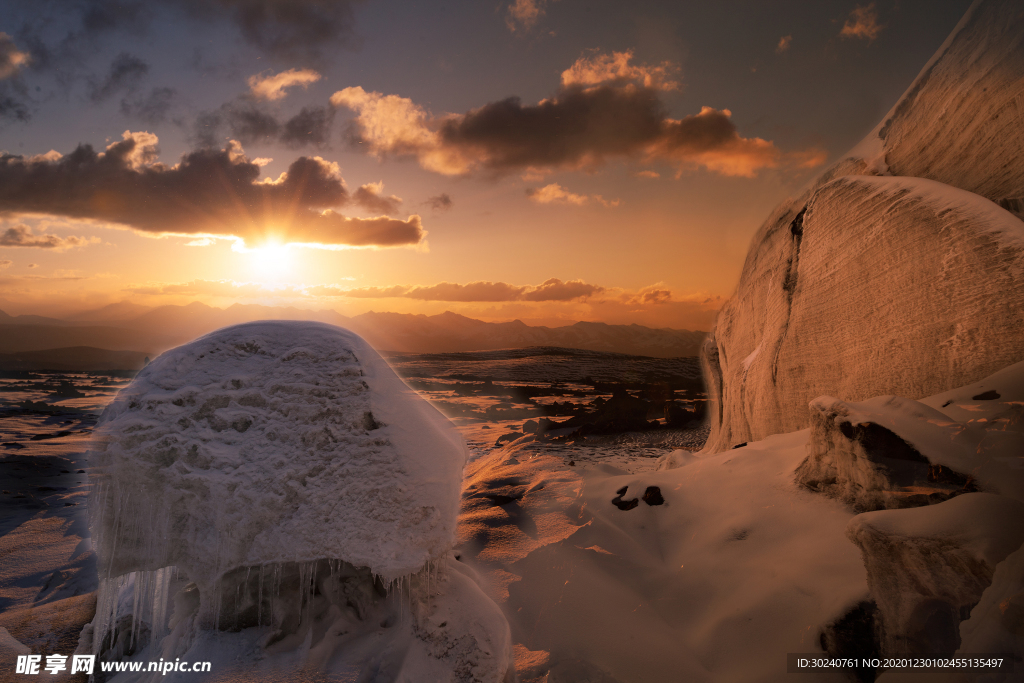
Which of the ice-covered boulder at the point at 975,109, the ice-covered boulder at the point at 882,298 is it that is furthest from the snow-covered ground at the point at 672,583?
the ice-covered boulder at the point at 975,109

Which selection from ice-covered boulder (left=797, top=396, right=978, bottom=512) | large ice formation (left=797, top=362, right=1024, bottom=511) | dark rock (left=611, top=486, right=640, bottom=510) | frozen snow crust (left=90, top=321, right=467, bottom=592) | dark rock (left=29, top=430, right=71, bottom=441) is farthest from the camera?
dark rock (left=29, top=430, right=71, bottom=441)

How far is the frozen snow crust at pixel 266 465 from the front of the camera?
243 cm

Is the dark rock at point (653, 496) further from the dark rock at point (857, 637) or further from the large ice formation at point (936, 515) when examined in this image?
the dark rock at point (857, 637)

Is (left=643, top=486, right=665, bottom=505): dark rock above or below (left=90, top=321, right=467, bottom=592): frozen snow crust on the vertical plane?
below

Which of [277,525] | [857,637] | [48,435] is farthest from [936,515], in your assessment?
[48,435]

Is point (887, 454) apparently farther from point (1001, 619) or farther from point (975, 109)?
point (975, 109)

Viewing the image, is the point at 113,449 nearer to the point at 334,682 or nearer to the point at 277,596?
the point at 277,596

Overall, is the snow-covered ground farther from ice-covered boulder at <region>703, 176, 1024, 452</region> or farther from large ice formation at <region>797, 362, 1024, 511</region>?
ice-covered boulder at <region>703, 176, 1024, 452</region>

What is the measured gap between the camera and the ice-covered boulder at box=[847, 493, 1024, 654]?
7.45ft

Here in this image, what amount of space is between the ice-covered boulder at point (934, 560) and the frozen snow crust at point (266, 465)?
2945 millimetres

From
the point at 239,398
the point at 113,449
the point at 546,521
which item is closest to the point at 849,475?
the point at 546,521

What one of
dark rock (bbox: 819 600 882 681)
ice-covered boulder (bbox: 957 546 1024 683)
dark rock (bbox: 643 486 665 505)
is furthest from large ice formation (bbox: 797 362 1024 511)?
dark rock (bbox: 643 486 665 505)

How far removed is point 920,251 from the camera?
4199 millimetres

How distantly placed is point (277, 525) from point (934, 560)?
409 centimetres
